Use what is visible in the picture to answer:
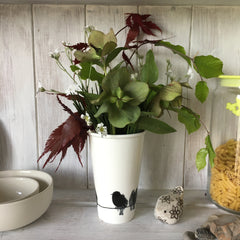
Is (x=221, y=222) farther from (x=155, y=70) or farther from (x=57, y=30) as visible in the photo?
(x=57, y=30)

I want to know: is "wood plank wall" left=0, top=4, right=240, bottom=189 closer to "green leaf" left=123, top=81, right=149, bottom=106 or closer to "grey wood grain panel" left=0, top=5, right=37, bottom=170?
"grey wood grain panel" left=0, top=5, right=37, bottom=170

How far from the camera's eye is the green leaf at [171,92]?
495 mm

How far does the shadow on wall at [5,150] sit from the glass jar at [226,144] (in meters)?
0.54

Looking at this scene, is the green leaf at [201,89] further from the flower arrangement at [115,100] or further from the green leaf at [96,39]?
the green leaf at [96,39]

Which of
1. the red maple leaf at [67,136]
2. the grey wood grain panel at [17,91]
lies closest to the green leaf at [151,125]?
the red maple leaf at [67,136]

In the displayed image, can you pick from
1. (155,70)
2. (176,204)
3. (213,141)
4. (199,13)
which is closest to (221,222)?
(176,204)

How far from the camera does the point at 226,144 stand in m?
0.65

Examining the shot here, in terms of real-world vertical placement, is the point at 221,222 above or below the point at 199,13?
below

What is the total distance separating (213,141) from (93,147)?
0.31m

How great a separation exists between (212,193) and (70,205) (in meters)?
0.35

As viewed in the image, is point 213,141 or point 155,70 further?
point 213,141

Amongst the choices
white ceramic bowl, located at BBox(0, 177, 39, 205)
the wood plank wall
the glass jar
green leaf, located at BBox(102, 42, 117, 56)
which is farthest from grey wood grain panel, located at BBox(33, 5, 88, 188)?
the glass jar

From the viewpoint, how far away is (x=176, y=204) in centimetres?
→ 57

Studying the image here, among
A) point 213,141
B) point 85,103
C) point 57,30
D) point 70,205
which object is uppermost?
point 57,30
